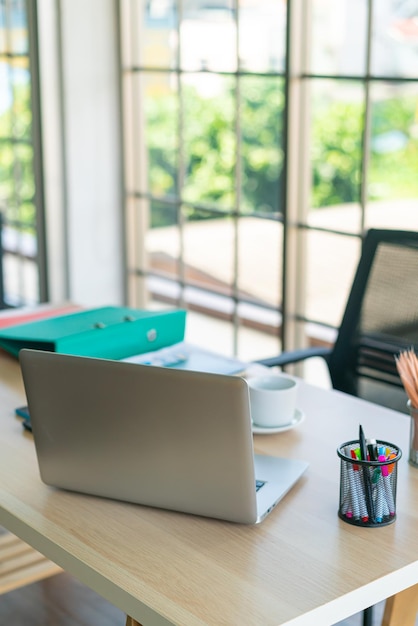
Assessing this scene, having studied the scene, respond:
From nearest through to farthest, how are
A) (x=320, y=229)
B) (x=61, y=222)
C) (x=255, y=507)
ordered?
(x=255, y=507) < (x=320, y=229) < (x=61, y=222)

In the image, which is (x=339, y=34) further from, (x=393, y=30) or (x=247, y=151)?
(x=247, y=151)

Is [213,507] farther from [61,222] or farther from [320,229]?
[61,222]

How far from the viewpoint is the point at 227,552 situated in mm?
1419

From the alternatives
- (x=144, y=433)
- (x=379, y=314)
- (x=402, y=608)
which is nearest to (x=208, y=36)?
(x=379, y=314)

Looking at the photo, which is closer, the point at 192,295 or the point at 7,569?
the point at 7,569

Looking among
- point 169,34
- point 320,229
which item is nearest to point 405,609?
point 320,229

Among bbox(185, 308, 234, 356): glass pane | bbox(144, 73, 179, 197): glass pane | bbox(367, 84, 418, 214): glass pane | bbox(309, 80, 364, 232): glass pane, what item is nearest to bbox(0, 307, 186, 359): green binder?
bbox(185, 308, 234, 356): glass pane

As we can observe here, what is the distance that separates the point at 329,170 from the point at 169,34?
18.8 feet

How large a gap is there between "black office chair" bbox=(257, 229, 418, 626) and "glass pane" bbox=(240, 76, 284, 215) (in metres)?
4.21

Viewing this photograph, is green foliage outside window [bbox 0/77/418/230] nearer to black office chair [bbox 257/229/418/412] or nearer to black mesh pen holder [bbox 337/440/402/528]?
black office chair [bbox 257/229/418/412]

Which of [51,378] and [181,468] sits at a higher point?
[51,378]

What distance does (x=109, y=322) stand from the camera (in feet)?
7.35

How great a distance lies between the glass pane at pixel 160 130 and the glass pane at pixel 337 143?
14.8 ft

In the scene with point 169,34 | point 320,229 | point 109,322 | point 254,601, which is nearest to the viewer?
point 254,601
